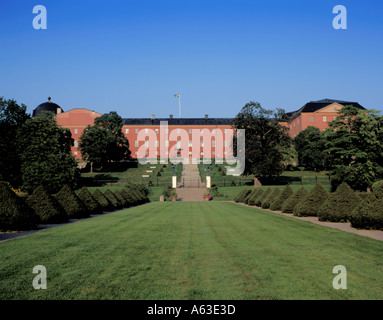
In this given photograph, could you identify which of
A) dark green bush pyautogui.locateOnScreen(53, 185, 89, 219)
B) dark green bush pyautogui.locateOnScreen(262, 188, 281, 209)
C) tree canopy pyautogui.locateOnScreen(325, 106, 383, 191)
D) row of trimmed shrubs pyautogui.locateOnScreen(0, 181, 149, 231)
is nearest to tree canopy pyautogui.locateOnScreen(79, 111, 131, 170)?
tree canopy pyautogui.locateOnScreen(325, 106, 383, 191)

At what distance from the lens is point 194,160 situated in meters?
102

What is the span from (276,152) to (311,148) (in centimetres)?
3012

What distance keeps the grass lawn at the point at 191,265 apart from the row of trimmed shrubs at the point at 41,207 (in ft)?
10.0

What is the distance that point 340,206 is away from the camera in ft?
54.9

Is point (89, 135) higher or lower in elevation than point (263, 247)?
higher

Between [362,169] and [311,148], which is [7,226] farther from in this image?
[311,148]

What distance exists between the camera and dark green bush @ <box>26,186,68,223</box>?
1706cm

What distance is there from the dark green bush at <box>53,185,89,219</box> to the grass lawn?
8011 millimetres

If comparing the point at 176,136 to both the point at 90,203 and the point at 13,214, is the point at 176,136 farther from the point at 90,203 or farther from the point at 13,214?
the point at 13,214

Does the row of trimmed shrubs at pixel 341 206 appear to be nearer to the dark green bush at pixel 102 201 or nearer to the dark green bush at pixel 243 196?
the dark green bush at pixel 102 201

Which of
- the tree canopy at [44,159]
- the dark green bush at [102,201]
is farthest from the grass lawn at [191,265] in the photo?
the tree canopy at [44,159]

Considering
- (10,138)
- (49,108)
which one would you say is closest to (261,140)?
(10,138)

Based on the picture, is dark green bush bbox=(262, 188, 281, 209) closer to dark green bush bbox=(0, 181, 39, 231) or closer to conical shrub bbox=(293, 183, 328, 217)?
conical shrub bbox=(293, 183, 328, 217)
